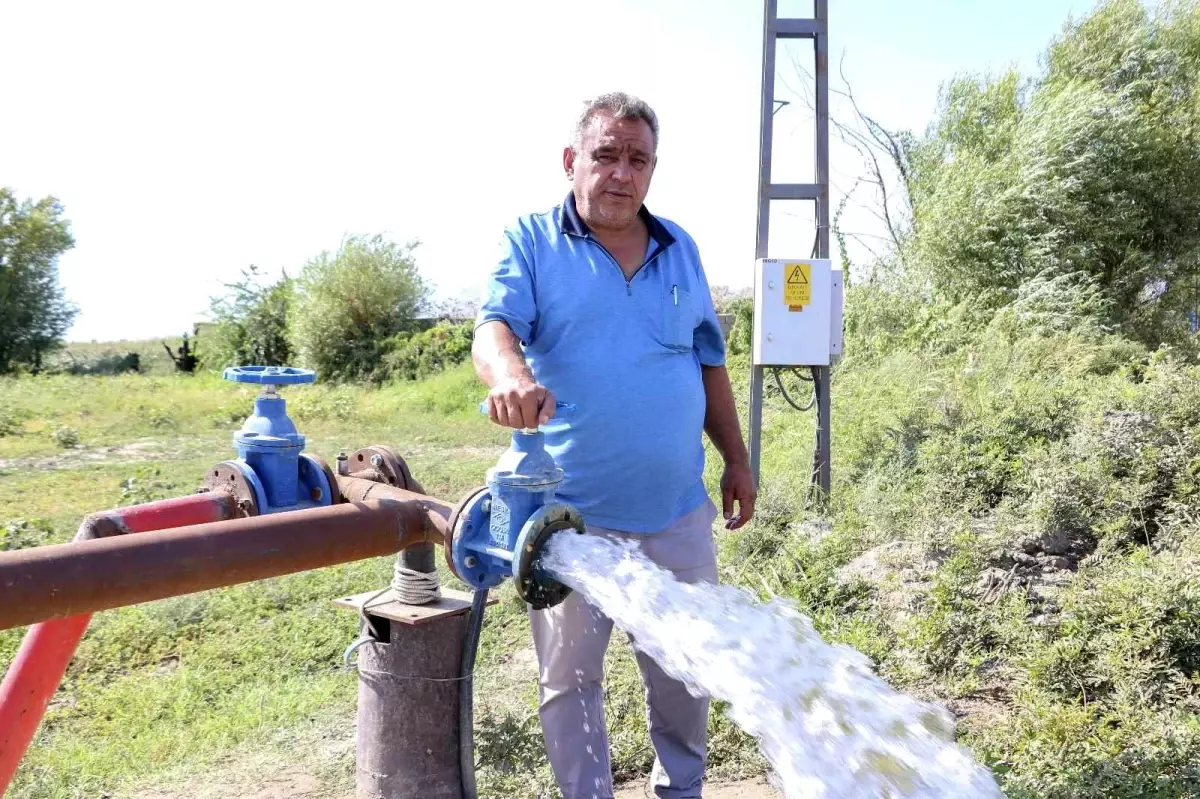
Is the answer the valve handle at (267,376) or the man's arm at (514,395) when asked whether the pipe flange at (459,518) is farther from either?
the valve handle at (267,376)

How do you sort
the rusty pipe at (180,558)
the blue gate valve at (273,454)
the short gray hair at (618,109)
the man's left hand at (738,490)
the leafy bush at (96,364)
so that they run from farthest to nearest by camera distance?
1. the leafy bush at (96,364)
2. the man's left hand at (738,490)
3. the short gray hair at (618,109)
4. the blue gate valve at (273,454)
5. the rusty pipe at (180,558)

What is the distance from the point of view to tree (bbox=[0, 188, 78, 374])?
20.5 meters

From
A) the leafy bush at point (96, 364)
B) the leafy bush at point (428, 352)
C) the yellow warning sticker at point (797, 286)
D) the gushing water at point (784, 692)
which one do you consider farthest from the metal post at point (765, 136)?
the leafy bush at point (96, 364)

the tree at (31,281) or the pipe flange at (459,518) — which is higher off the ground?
the tree at (31,281)

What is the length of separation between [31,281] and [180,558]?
23.8m

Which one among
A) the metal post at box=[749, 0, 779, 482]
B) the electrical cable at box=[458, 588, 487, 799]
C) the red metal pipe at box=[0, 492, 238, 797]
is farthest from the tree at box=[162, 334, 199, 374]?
the red metal pipe at box=[0, 492, 238, 797]

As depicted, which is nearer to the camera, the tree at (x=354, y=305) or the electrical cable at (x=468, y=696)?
the electrical cable at (x=468, y=696)

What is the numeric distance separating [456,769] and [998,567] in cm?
247

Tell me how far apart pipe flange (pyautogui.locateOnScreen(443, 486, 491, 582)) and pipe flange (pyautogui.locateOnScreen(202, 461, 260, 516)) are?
13.3 inches

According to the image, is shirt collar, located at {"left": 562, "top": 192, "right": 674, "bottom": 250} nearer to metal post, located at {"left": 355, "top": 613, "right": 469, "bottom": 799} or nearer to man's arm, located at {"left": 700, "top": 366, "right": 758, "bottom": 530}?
man's arm, located at {"left": 700, "top": 366, "right": 758, "bottom": 530}

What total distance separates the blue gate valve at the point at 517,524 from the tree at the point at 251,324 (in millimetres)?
20002

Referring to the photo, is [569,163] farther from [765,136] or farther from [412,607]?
[765,136]

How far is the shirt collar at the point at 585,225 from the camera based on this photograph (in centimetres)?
202

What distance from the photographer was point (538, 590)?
125 cm
